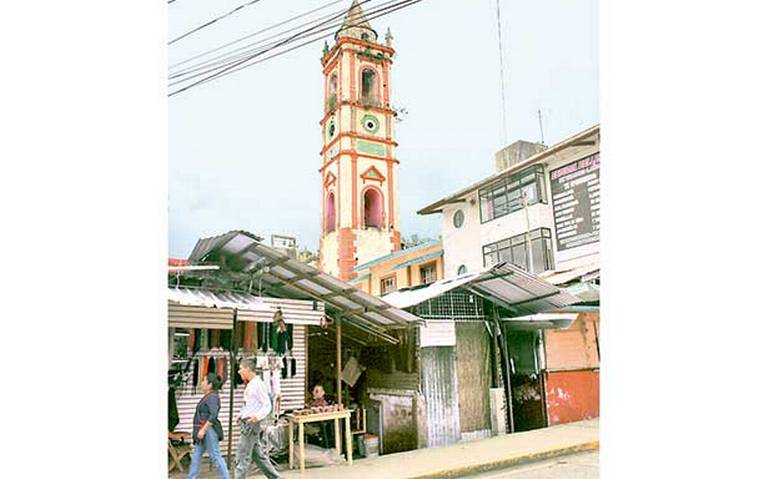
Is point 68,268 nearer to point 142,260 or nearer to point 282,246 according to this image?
point 142,260

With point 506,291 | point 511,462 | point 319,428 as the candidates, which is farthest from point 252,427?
point 506,291

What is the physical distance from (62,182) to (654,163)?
5.44 feet

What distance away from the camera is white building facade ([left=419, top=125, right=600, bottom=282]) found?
268 centimetres

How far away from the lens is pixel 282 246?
2.48m

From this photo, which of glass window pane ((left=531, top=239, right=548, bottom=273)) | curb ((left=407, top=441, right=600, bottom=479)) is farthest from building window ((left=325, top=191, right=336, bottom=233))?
curb ((left=407, top=441, right=600, bottom=479))

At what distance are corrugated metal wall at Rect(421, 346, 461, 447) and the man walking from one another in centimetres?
118

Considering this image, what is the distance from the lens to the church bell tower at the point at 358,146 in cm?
233

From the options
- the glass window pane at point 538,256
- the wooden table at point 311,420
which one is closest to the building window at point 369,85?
the glass window pane at point 538,256

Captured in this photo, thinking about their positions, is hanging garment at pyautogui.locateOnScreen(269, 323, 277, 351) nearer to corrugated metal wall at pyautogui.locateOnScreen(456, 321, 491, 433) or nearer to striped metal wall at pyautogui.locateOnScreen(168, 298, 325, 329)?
striped metal wall at pyautogui.locateOnScreen(168, 298, 325, 329)

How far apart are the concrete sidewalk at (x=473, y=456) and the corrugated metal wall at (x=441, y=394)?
0.28 feet

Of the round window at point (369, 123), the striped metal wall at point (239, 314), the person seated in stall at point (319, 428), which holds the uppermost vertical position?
the round window at point (369, 123)

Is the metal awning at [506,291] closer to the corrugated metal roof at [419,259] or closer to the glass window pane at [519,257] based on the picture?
the glass window pane at [519,257]

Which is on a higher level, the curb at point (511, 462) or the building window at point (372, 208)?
the building window at point (372, 208)

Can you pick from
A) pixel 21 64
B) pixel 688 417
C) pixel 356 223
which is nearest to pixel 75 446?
pixel 21 64
